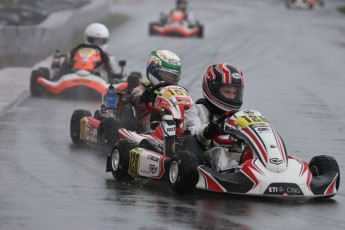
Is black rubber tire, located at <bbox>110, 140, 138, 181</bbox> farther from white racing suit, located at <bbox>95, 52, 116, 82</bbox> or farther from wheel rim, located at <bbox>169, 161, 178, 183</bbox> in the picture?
white racing suit, located at <bbox>95, 52, 116, 82</bbox>

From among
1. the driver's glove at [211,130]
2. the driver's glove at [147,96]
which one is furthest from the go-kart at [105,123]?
the driver's glove at [211,130]

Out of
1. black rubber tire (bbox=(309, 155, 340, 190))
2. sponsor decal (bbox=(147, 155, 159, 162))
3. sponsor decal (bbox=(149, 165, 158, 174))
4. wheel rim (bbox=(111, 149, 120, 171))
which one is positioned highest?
black rubber tire (bbox=(309, 155, 340, 190))

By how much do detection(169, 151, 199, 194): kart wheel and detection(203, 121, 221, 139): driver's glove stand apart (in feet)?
1.33

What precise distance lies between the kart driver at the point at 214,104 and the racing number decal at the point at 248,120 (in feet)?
0.86

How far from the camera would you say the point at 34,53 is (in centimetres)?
2528

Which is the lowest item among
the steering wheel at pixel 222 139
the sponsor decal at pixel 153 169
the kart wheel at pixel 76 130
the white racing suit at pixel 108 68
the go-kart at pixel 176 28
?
the go-kart at pixel 176 28

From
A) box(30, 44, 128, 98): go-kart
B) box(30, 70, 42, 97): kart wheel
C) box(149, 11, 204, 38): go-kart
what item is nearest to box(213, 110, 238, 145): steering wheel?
box(30, 44, 128, 98): go-kart

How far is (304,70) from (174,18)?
997 centimetres

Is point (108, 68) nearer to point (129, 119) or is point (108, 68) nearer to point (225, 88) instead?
point (129, 119)

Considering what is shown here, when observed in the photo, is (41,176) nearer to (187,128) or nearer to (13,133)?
(187,128)

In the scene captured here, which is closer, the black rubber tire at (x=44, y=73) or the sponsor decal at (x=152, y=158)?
the sponsor decal at (x=152, y=158)

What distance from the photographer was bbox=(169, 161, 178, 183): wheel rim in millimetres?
9781

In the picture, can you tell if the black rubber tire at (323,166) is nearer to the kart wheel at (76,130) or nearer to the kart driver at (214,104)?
the kart driver at (214,104)

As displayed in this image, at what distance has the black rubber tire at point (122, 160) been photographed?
418 inches
